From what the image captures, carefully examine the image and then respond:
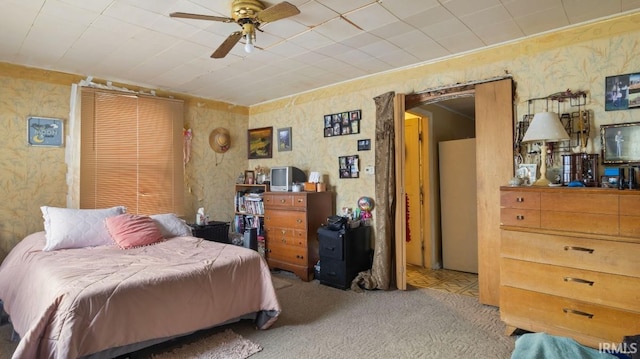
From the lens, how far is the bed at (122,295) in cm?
188

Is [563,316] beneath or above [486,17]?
beneath

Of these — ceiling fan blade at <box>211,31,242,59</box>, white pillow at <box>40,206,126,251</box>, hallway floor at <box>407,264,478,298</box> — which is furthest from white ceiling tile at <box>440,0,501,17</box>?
white pillow at <box>40,206,126,251</box>

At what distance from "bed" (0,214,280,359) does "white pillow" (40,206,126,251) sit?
0.25ft

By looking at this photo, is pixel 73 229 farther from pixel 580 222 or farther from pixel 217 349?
pixel 580 222

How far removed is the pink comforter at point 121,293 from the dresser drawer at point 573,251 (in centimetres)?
190

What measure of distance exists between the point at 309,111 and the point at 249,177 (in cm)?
142

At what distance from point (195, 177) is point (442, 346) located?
3.83 m

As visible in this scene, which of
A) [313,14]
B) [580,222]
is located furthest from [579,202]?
[313,14]

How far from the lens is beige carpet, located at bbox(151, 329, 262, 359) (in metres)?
2.29

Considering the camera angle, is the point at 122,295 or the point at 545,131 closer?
the point at 122,295

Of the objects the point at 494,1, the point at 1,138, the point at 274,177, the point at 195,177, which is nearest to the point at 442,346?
the point at 494,1

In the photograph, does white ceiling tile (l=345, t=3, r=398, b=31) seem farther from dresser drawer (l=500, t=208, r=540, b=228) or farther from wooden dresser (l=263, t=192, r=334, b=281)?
wooden dresser (l=263, t=192, r=334, b=281)

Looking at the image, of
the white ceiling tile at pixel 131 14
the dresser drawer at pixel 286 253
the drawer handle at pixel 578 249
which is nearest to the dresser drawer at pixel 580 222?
the drawer handle at pixel 578 249

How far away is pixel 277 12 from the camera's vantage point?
214 cm
